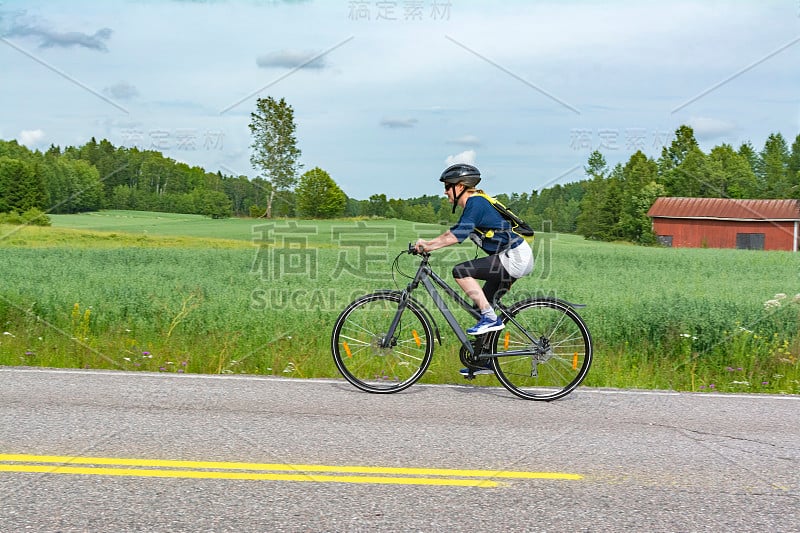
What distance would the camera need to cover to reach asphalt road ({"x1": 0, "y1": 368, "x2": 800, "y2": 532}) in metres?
3.56

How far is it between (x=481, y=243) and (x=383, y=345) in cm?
136

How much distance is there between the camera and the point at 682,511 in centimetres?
373

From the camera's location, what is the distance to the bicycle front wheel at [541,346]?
666 cm

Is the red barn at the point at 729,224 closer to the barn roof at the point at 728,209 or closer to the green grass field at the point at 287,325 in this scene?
the barn roof at the point at 728,209

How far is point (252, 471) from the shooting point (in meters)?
4.18

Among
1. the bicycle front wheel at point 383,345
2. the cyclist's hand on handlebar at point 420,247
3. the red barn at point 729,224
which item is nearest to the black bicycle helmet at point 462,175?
the cyclist's hand on handlebar at point 420,247

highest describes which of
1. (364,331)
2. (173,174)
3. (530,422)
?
(173,174)

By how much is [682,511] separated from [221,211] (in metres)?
29.7

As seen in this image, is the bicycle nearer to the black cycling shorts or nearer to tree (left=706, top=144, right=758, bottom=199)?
the black cycling shorts

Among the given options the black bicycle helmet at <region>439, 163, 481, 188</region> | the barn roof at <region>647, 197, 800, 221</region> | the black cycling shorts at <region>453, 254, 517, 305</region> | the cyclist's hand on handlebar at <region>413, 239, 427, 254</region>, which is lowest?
the black cycling shorts at <region>453, 254, 517, 305</region>

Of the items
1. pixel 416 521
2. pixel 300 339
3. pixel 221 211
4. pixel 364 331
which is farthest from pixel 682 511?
pixel 221 211

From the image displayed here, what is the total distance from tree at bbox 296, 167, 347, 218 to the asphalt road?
720 inches

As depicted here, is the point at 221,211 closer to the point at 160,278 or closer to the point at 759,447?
the point at 160,278

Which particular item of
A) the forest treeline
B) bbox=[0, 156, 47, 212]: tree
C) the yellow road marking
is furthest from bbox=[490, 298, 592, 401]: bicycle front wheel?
bbox=[0, 156, 47, 212]: tree
